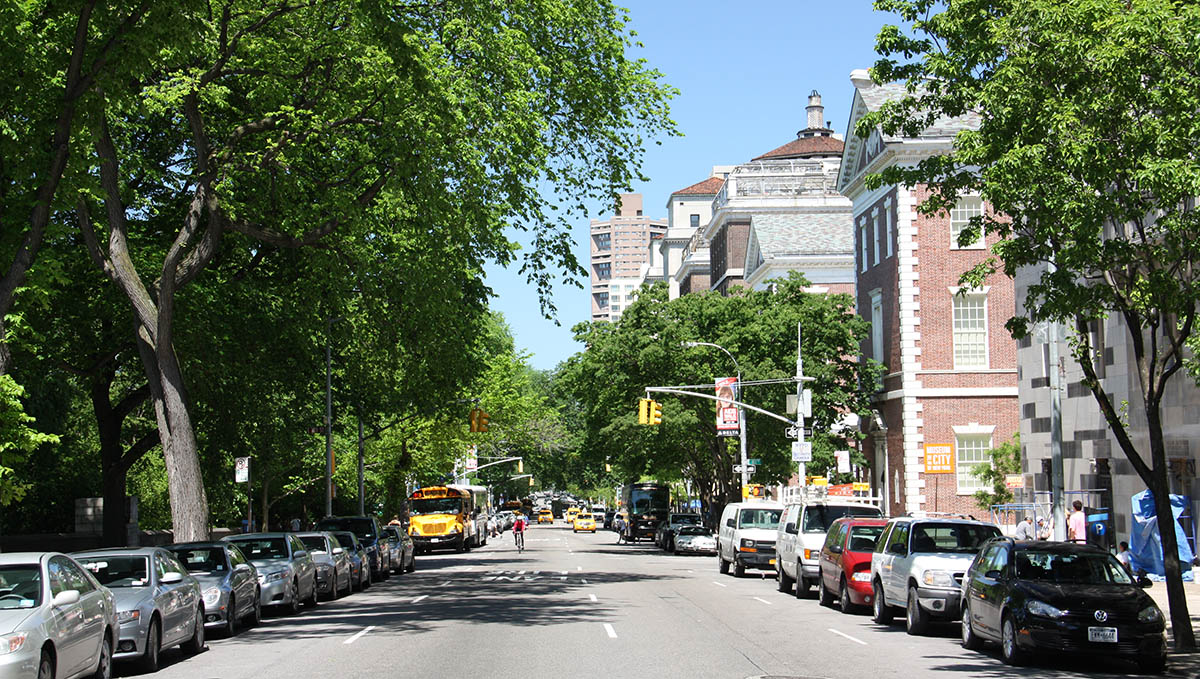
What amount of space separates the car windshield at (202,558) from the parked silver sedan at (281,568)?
2.32 m

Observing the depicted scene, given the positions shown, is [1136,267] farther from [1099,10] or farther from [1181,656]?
[1181,656]

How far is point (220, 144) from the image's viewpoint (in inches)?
1158

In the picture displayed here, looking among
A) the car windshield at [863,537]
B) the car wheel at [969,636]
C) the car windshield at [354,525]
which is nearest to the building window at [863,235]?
the car windshield at [354,525]

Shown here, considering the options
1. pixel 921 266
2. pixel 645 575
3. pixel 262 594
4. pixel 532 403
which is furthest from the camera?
pixel 532 403

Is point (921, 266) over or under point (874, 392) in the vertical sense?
over

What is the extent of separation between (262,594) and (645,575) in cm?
1571

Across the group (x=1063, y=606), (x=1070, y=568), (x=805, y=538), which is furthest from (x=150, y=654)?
(x=805, y=538)

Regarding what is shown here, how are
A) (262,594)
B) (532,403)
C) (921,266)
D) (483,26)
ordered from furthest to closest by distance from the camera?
1. (532,403)
2. (921,266)
3. (483,26)
4. (262,594)

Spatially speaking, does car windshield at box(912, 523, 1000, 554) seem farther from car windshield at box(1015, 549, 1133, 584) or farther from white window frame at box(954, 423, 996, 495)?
white window frame at box(954, 423, 996, 495)

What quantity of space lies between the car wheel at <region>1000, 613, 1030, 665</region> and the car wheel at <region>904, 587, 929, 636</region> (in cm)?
334

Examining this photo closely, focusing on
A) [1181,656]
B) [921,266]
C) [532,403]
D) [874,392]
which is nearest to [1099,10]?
[1181,656]

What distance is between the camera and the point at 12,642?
12023 mm

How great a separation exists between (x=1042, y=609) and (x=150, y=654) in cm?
1097

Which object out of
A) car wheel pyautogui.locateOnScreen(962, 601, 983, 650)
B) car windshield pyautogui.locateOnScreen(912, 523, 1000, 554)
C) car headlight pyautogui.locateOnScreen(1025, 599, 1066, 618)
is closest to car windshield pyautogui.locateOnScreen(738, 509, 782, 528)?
car windshield pyautogui.locateOnScreen(912, 523, 1000, 554)
